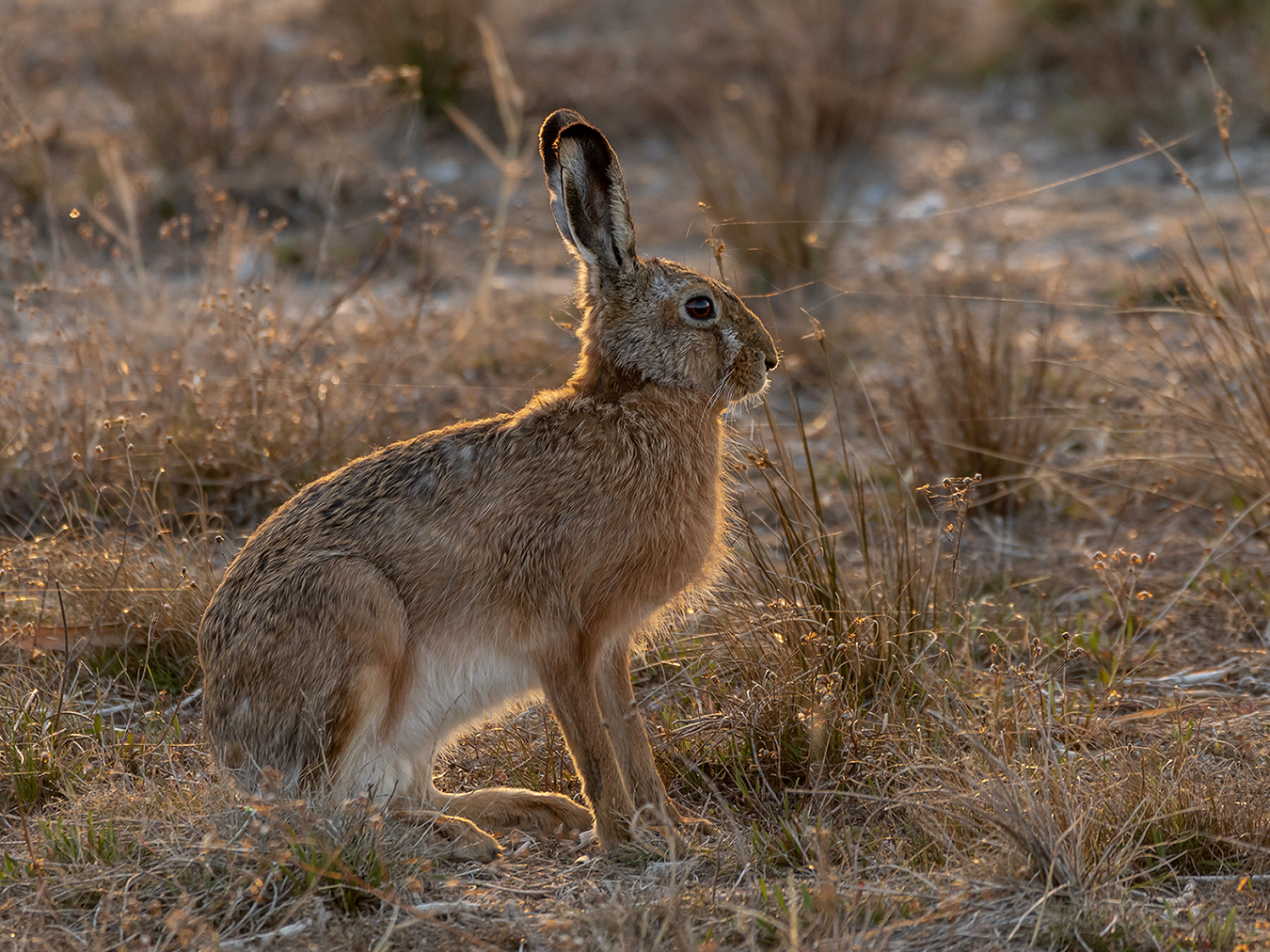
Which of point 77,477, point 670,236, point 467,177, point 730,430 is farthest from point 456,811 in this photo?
point 467,177

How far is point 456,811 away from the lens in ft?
11.4

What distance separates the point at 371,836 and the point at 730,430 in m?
1.59

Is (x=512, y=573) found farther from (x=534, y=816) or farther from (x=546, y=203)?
(x=546, y=203)

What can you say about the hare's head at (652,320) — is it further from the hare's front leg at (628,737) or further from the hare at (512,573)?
the hare's front leg at (628,737)

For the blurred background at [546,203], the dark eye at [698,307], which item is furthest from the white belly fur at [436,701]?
the blurred background at [546,203]

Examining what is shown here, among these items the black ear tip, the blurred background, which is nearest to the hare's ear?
the black ear tip

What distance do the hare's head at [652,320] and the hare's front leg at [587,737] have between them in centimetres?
74

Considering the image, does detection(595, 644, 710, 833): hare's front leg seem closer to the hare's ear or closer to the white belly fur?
the white belly fur

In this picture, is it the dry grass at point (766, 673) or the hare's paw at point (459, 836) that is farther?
the hare's paw at point (459, 836)

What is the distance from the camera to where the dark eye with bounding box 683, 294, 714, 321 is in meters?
3.47

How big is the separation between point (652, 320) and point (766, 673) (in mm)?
969

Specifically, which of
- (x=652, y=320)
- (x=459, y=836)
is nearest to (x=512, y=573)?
(x=459, y=836)

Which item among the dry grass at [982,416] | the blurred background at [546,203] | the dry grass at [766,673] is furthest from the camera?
the dry grass at [982,416]

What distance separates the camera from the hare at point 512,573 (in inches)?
123
